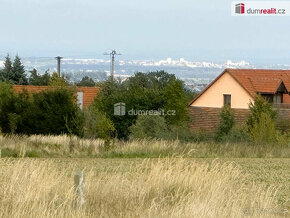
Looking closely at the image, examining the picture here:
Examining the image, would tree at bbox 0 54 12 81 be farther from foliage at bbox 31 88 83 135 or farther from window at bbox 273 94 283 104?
foliage at bbox 31 88 83 135

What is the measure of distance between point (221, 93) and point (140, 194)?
181 ft

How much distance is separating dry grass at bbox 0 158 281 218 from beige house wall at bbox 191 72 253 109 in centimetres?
5183

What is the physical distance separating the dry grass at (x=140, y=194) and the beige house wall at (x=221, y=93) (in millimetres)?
51831

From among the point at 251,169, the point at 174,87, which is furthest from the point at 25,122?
the point at 251,169

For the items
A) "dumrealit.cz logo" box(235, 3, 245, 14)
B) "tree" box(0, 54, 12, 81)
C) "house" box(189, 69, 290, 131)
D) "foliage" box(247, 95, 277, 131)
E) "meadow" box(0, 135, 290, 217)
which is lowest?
"meadow" box(0, 135, 290, 217)

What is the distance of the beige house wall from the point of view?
62281 mm

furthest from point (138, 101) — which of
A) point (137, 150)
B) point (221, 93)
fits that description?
point (137, 150)

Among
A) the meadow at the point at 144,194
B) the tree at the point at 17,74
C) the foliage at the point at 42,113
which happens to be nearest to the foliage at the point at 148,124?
the foliage at the point at 42,113

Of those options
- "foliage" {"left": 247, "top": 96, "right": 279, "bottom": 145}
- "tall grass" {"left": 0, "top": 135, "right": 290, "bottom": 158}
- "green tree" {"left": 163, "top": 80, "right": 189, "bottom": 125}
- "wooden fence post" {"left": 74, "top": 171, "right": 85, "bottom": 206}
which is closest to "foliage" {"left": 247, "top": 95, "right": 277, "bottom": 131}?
"foliage" {"left": 247, "top": 96, "right": 279, "bottom": 145}

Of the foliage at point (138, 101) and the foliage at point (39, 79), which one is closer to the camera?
the foliage at point (138, 101)

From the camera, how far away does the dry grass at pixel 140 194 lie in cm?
840

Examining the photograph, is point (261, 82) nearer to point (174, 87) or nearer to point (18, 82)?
point (174, 87)

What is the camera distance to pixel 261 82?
61.8m

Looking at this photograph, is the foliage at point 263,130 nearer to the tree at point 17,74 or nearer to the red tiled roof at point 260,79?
the red tiled roof at point 260,79
